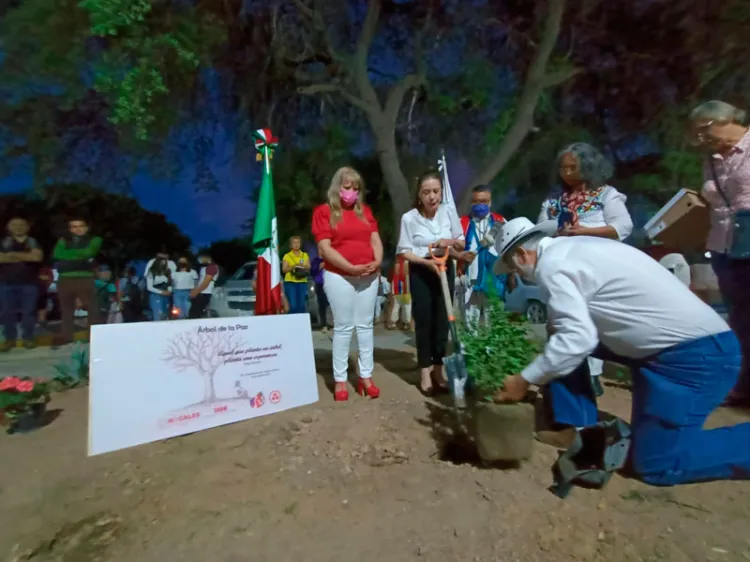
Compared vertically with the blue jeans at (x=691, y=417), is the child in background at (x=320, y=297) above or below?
above

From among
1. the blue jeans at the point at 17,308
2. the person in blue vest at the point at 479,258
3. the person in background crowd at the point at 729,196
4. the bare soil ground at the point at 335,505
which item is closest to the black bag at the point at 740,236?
the person in background crowd at the point at 729,196

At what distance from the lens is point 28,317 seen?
7094mm

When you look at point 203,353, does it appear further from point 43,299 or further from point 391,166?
point 43,299

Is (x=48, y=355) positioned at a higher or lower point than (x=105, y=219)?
lower

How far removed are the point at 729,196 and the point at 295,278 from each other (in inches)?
217

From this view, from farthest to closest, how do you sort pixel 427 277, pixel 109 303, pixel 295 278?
pixel 109 303, pixel 295 278, pixel 427 277

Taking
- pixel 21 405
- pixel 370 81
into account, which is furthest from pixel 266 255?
pixel 370 81

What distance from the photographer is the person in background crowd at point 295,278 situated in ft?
25.2

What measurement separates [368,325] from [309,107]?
25.2ft

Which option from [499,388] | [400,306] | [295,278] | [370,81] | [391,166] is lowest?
[499,388]

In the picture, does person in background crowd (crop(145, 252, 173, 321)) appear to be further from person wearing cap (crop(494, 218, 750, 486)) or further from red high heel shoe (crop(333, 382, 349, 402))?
person wearing cap (crop(494, 218, 750, 486))

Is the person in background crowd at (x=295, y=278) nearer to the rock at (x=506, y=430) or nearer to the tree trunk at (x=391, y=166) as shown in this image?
the tree trunk at (x=391, y=166)

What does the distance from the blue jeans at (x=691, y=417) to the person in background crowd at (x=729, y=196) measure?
1.29 meters

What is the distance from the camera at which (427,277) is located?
3.97 metres
